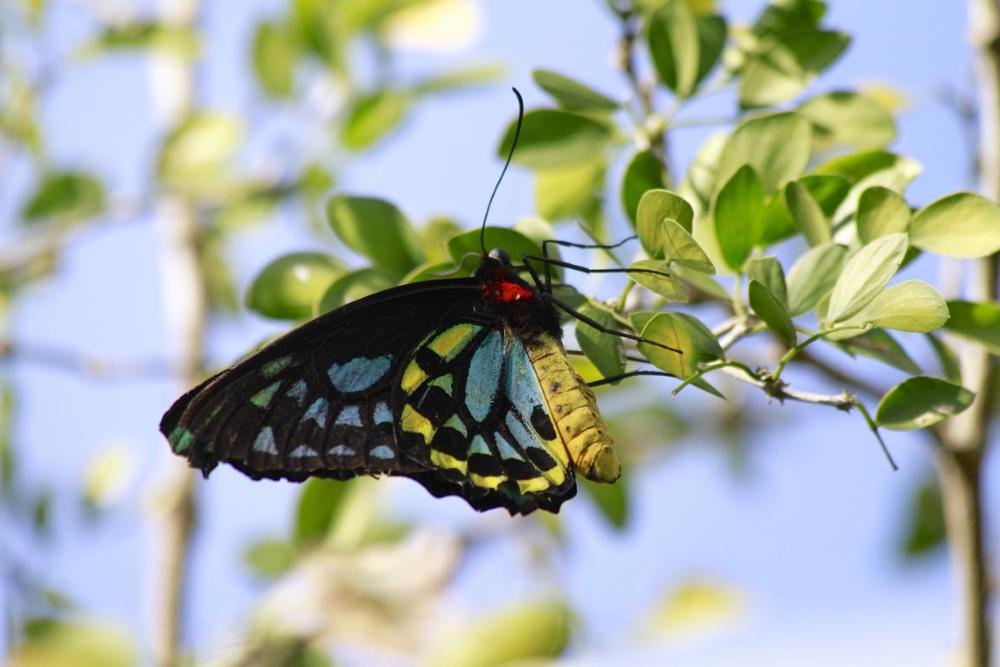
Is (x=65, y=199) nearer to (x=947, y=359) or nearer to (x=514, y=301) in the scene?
(x=514, y=301)

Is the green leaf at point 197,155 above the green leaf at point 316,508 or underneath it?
above

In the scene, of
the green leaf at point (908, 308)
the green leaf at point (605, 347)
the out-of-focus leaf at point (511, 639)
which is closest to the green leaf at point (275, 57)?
the out-of-focus leaf at point (511, 639)

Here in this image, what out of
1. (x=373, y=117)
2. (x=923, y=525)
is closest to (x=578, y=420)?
(x=373, y=117)

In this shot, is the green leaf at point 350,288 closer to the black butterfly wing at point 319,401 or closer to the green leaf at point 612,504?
the black butterfly wing at point 319,401

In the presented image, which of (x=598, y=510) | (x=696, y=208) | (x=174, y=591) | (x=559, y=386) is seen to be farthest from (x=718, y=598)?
(x=696, y=208)

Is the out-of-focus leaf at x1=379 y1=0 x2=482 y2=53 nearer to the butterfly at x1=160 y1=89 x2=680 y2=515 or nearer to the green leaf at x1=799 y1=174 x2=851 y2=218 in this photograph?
the butterfly at x1=160 y1=89 x2=680 y2=515

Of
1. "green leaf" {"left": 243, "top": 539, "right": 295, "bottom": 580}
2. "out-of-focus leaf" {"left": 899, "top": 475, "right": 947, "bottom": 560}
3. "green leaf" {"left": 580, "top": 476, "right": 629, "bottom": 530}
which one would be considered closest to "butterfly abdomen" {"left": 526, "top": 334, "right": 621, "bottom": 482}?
"green leaf" {"left": 580, "top": 476, "right": 629, "bottom": 530}

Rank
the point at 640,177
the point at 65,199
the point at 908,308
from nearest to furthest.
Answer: the point at 908,308 < the point at 640,177 < the point at 65,199
